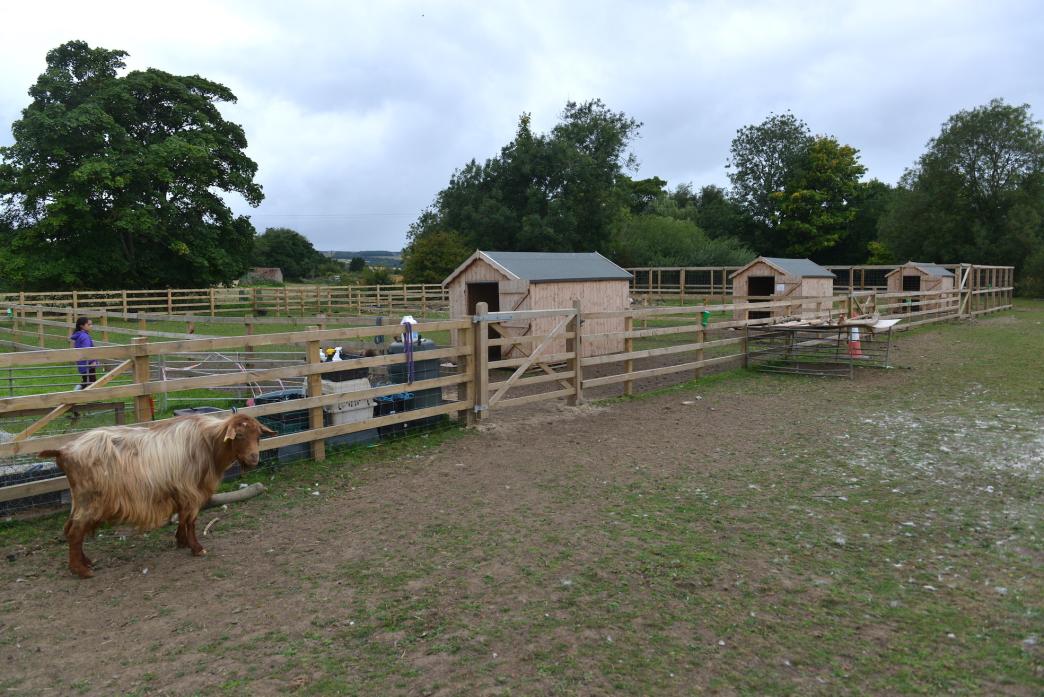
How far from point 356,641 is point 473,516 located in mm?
2106

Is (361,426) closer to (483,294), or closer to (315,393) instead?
(315,393)

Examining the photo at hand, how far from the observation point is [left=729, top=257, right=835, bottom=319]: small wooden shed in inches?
874

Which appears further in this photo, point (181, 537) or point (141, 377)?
point (141, 377)

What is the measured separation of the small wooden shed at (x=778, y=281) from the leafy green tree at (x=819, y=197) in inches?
1168

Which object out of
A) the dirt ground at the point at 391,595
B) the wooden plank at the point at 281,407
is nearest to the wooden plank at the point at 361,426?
the wooden plank at the point at 281,407

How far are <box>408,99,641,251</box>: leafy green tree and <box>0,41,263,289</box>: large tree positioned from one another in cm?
1284

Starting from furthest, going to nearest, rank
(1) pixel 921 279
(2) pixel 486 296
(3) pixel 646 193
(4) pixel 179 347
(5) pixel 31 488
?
(3) pixel 646 193, (1) pixel 921 279, (2) pixel 486 296, (4) pixel 179 347, (5) pixel 31 488

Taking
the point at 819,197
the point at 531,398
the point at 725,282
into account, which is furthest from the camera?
the point at 819,197

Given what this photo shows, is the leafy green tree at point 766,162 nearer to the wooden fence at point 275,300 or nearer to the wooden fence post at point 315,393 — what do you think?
the wooden fence at point 275,300

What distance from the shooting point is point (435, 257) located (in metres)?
38.7

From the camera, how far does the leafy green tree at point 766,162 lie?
54991mm


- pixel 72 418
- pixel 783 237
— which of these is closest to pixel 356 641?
pixel 72 418

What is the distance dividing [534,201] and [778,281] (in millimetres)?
20686

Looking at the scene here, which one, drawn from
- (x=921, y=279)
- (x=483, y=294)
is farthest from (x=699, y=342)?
(x=921, y=279)
